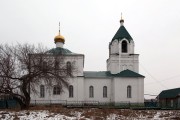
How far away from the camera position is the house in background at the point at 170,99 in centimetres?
3914

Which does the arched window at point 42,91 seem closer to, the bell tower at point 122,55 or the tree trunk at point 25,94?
the bell tower at point 122,55

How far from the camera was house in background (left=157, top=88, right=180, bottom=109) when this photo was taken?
39.1m

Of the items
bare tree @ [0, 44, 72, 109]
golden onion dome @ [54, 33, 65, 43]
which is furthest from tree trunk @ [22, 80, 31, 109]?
golden onion dome @ [54, 33, 65, 43]

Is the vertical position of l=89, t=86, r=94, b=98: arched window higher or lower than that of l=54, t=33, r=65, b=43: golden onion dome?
lower

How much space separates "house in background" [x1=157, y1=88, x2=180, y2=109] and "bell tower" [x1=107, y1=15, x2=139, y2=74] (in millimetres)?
6845

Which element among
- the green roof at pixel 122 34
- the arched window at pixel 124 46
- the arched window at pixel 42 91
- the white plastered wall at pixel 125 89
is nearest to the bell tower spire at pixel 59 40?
the arched window at pixel 42 91

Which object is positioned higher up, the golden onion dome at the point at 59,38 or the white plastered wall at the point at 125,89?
the golden onion dome at the point at 59,38

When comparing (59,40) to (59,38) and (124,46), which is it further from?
(124,46)

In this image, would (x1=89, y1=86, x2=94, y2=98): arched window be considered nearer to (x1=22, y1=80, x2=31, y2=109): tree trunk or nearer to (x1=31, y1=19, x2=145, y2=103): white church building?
(x1=31, y1=19, x2=145, y2=103): white church building

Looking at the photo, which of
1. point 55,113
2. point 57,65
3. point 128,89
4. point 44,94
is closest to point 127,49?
point 128,89

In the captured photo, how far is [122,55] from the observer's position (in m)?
40.4

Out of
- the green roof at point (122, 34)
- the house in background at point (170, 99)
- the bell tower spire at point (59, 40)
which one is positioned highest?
the green roof at point (122, 34)

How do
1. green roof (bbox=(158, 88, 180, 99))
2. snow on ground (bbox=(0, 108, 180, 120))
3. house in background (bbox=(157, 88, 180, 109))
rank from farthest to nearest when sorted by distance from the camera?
green roof (bbox=(158, 88, 180, 99)) < house in background (bbox=(157, 88, 180, 109)) < snow on ground (bbox=(0, 108, 180, 120))

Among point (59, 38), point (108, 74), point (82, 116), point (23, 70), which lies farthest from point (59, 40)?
point (82, 116)
